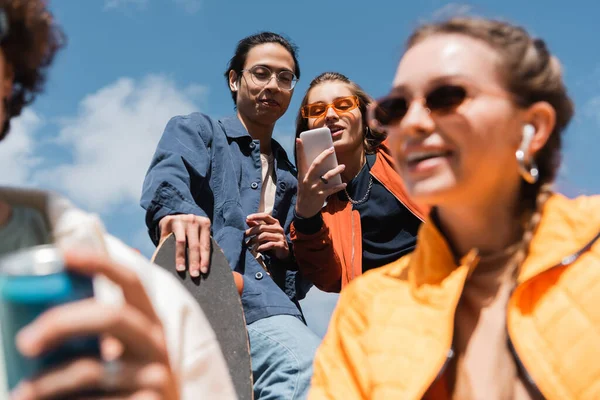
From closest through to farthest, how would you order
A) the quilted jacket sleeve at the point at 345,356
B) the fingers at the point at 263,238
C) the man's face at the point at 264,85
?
the quilted jacket sleeve at the point at 345,356, the fingers at the point at 263,238, the man's face at the point at 264,85

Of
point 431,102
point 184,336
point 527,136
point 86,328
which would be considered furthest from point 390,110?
point 86,328

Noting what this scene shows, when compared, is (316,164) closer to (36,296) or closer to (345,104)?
(345,104)

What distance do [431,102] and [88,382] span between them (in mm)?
1533

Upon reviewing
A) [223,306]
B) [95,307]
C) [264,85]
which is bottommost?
[95,307]

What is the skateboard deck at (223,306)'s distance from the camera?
3070mm

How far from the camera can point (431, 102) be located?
2084 millimetres

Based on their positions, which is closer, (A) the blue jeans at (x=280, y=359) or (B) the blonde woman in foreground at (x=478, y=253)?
(B) the blonde woman in foreground at (x=478, y=253)

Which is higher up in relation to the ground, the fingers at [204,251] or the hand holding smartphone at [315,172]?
the hand holding smartphone at [315,172]

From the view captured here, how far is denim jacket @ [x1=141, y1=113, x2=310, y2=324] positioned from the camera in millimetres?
3744

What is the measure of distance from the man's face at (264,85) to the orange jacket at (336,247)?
3.20 ft

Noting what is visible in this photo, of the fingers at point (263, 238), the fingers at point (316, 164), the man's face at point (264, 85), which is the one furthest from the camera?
the man's face at point (264, 85)

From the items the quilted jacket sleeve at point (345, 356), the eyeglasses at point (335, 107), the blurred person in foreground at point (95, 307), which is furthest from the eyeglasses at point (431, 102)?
the eyeglasses at point (335, 107)

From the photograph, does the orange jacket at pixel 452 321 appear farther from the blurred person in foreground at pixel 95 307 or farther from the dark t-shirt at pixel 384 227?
the dark t-shirt at pixel 384 227

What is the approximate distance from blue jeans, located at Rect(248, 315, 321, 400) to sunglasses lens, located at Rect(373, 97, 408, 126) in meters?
1.56
